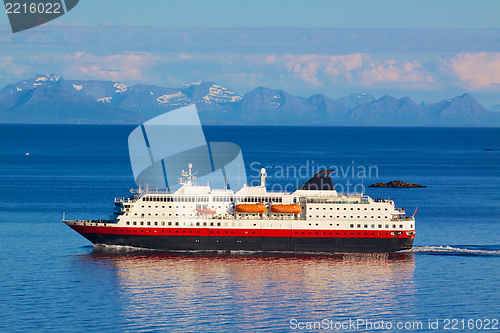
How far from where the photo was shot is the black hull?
5716cm

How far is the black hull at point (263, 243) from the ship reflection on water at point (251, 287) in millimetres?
840

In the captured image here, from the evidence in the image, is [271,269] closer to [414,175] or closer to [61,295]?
[61,295]

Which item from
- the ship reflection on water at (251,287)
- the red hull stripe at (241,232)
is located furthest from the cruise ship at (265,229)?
the ship reflection on water at (251,287)

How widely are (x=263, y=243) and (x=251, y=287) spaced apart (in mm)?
11091

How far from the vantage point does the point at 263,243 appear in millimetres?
57312

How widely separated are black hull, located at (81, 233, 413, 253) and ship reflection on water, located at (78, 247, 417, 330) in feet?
2.76

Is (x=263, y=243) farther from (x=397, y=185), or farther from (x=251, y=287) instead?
(x=397, y=185)

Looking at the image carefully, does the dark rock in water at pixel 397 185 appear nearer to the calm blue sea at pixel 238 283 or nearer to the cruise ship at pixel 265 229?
the calm blue sea at pixel 238 283

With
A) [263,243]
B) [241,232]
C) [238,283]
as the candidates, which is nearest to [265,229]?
[263,243]

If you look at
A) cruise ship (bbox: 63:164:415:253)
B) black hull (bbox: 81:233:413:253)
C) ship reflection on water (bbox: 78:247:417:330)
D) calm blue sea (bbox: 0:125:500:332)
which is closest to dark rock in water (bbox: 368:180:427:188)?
calm blue sea (bbox: 0:125:500:332)

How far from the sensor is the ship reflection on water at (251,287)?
40.4 m

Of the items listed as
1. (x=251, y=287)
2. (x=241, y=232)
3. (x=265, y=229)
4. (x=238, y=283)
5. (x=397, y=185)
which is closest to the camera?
(x=251, y=287)

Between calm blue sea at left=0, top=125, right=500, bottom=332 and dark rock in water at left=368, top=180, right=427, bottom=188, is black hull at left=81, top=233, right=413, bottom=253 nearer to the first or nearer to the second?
calm blue sea at left=0, top=125, right=500, bottom=332

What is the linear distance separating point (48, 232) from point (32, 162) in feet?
266
